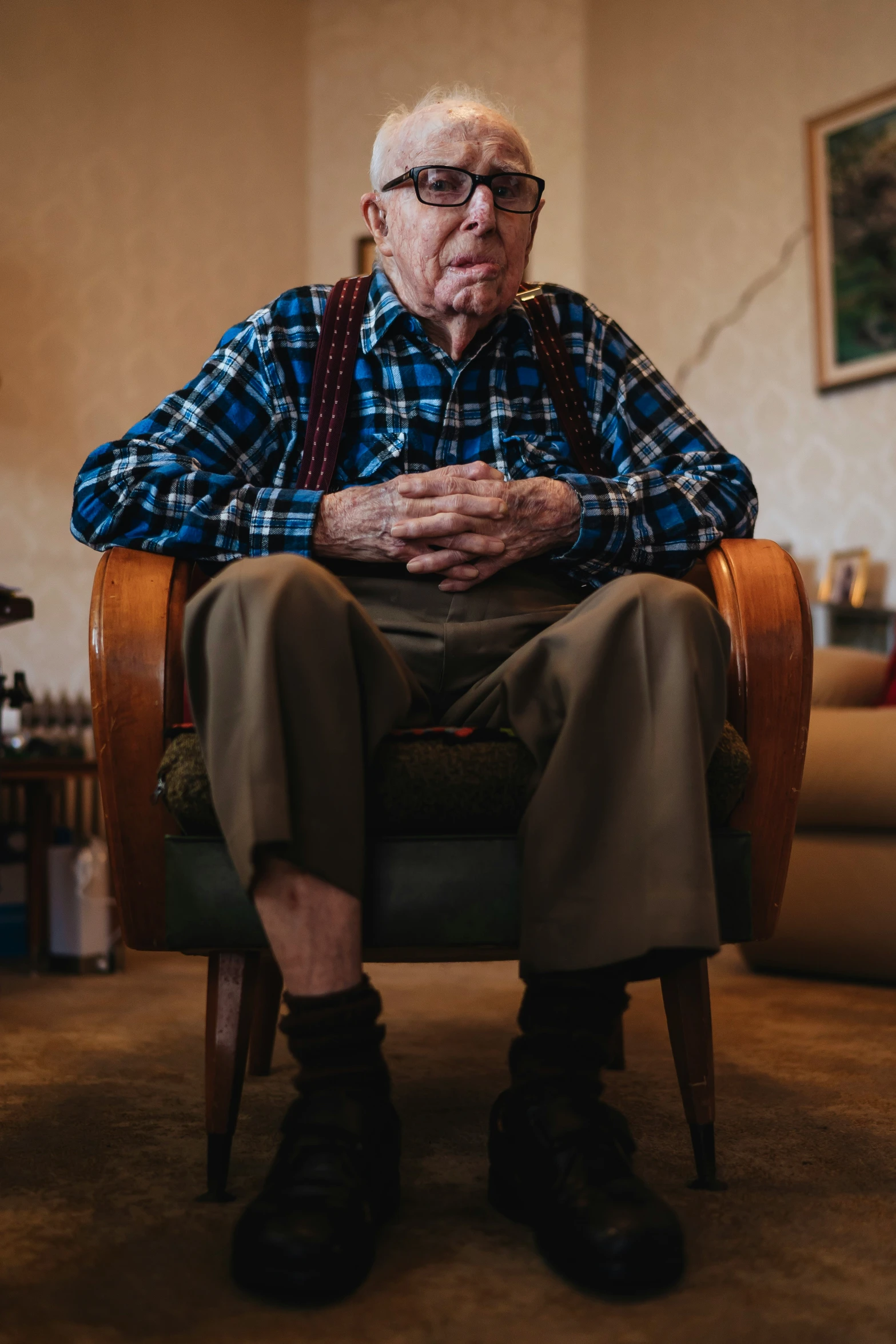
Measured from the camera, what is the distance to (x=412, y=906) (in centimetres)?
92

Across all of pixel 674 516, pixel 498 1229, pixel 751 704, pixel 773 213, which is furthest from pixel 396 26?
pixel 498 1229

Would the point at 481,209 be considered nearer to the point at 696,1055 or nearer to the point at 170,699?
the point at 170,699

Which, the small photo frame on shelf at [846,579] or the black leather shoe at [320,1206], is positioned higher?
the small photo frame on shelf at [846,579]

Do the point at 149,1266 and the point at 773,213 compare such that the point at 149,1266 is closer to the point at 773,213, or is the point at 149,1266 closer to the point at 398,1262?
the point at 398,1262

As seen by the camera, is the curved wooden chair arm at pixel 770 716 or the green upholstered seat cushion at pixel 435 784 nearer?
the green upholstered seat cushion at pixel 435 784

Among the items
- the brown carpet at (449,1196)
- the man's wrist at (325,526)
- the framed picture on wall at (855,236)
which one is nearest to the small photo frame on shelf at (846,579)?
the framed picture on wall at (855,236)

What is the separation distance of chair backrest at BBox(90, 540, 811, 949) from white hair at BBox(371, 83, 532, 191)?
0.59m

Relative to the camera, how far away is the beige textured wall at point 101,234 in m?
3.05

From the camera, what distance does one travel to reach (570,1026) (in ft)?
3.01

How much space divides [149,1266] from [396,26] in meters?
3.81

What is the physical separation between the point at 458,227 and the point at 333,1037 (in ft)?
2.97

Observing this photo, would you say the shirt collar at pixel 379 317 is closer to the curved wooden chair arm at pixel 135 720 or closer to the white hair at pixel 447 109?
the white hair at pixel 447 109

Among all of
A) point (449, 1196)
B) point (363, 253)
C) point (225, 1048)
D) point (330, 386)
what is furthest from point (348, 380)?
point (363, 253)

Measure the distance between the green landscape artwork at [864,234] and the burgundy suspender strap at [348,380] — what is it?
2044 millimetres
